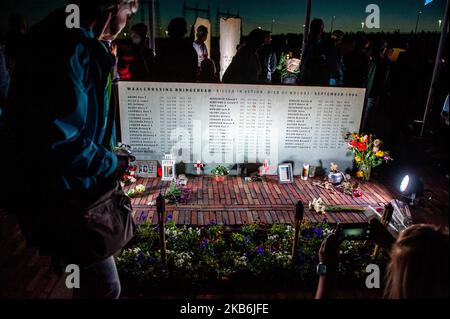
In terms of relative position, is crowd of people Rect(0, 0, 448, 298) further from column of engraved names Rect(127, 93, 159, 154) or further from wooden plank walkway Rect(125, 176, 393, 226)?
column of engraved names Rect(127, 93, 159, 154)

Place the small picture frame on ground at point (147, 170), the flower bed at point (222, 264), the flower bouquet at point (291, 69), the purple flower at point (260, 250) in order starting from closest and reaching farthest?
the flower bed at point (222, 264)
the purple flower at point (260, 250)
the small picture frame on ground at point (147, 170)
the flower bouquet at point (291, 69)

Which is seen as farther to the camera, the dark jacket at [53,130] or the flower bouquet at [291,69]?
the flower bouquet at [291,69]

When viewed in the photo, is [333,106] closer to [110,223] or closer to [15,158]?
[110,223]

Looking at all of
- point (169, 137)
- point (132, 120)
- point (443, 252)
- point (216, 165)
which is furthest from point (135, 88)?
point (443, 252)

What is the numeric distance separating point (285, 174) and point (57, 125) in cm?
590

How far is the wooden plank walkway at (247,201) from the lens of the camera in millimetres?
5484

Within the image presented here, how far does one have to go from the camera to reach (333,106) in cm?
718

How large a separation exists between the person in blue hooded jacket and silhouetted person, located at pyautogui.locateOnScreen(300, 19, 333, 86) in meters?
6.72

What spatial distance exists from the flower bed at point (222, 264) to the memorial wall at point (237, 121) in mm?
2755

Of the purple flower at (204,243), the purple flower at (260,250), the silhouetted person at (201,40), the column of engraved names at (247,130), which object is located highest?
the silhouetted person at (201,40)

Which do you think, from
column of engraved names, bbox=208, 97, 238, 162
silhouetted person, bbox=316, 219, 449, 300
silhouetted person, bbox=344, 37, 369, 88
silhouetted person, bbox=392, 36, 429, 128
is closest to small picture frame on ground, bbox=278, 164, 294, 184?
column of engraved names, bbox=208, 97, 238, 162

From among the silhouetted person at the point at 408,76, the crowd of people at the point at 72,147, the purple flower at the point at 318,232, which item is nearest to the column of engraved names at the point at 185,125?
the purple flower at the point at 318,232

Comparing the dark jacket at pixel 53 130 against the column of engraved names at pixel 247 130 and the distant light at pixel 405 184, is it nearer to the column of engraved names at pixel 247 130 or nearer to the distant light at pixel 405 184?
the column of engraved names at pixel 247 130

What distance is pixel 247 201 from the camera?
243 inches
